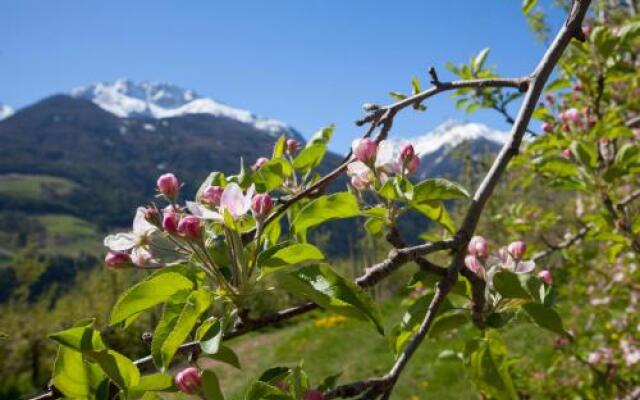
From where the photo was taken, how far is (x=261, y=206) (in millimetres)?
996

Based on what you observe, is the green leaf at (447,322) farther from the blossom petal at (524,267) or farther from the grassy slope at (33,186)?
the grassy slope at (33,186)

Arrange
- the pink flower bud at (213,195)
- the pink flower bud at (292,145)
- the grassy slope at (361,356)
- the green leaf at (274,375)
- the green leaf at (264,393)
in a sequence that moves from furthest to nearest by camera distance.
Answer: the grassy slope at (361,356), the pink flower bud at (292,145), the pink flower bud at (213,195), the green leaf at (274,375), the green leaf at (264,393)

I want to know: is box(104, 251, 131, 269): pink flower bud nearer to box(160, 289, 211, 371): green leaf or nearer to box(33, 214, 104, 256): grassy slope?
box(160, 289, 211, 371): green leaf

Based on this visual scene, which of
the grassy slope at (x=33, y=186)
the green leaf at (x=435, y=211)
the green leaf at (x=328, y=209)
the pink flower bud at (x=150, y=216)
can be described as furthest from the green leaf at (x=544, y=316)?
the grassy slope at (x=33, y=186)

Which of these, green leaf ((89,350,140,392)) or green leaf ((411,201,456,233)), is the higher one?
green leaf ((411,201,456,233))

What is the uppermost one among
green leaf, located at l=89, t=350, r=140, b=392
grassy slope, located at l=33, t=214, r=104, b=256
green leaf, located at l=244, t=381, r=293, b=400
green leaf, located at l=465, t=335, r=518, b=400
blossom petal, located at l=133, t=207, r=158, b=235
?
grassy slope, located at l=33, t=214, r=104, b=256

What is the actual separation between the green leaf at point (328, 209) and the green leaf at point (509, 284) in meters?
0.28

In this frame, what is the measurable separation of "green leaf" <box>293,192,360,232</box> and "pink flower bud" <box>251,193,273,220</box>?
0.21 ft

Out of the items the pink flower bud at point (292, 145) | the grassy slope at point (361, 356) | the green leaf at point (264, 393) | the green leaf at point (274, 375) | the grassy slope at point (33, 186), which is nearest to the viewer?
the green leaf at point (264, 393)

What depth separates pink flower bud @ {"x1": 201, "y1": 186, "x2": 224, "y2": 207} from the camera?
99 centimetres

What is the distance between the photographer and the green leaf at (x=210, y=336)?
2.55 ft

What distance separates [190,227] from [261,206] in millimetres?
139

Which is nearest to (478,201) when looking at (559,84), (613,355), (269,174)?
(269,174)

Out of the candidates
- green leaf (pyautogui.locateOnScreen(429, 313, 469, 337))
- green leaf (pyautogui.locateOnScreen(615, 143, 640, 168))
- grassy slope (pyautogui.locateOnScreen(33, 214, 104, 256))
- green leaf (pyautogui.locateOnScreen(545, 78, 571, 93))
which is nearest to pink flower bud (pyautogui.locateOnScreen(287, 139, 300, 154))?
green leaf (pyautogui.locateOnScreen(429, 313, 469, 337))
